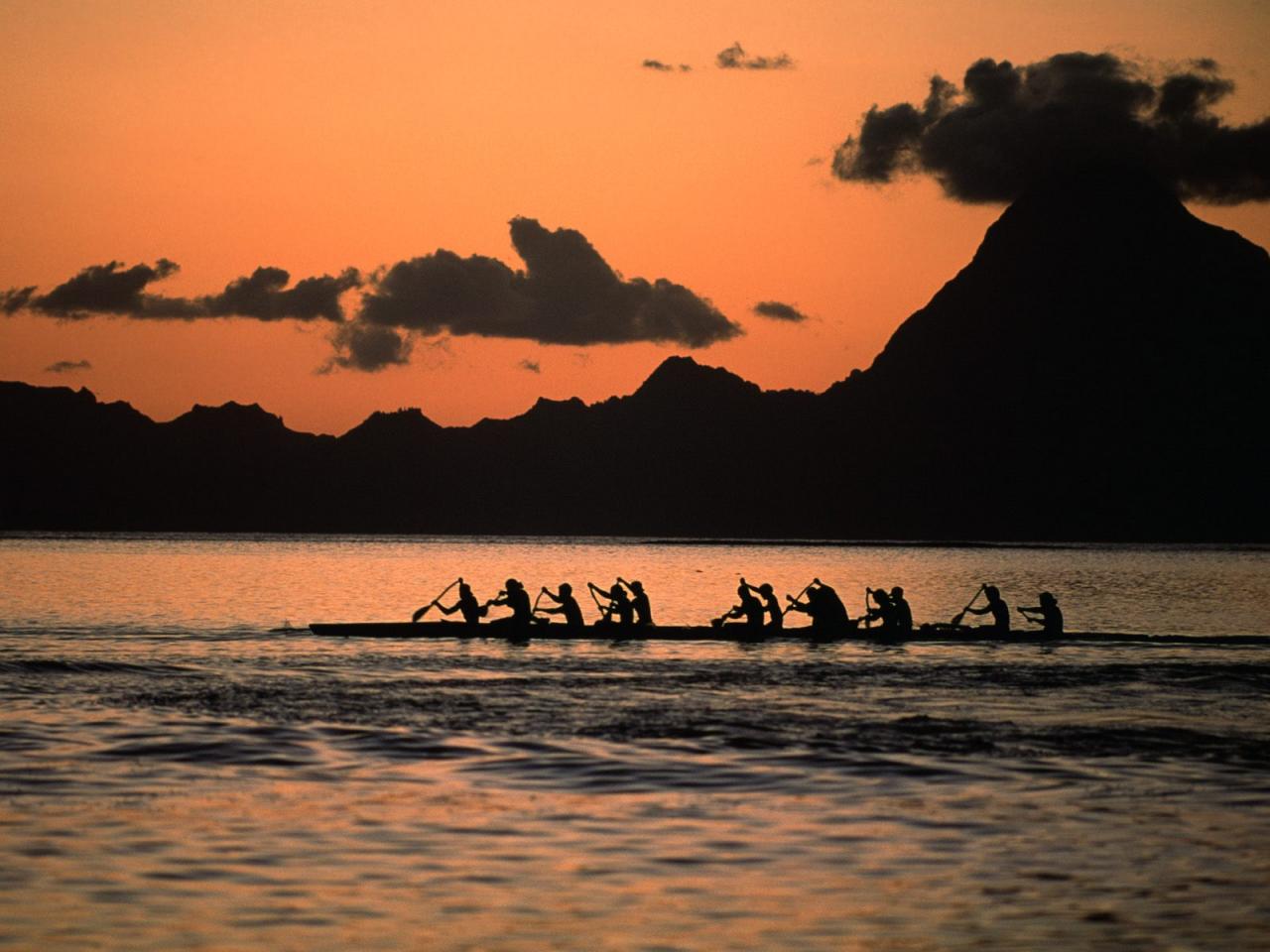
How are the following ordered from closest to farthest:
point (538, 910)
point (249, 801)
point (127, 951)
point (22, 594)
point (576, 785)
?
point (127, 951)
point (538, 910)
point (249, 801)
point (576, 785)
point (22, 594)

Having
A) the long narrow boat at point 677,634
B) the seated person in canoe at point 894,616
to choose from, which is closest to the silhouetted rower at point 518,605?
the long narrow boat at point 677,634

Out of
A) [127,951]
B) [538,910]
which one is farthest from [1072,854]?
[127,951]

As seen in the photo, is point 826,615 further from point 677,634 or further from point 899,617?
point 677,634

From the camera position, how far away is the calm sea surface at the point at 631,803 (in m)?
13.9

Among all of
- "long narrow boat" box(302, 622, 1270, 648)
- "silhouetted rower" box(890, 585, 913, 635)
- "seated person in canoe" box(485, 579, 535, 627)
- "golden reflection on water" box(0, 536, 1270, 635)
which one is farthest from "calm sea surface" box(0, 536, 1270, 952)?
"golden reflection on water" box(0, 536, 1270, 635)

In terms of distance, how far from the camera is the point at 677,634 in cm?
4753

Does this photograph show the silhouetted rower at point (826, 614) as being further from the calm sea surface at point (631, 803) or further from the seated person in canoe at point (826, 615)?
the calm sea surface at point (631, 803)

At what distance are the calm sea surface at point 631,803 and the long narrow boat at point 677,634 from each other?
3380 mm

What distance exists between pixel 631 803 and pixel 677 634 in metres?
27.9

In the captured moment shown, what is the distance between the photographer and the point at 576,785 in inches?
829

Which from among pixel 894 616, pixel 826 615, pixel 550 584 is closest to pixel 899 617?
pixel 894 616

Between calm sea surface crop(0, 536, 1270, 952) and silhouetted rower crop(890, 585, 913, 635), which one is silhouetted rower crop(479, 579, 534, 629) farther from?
silhouetted rower crop(890, 585, 913, 635)

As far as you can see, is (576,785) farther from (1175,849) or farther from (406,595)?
(406,595)

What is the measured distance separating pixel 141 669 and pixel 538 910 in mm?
27515
